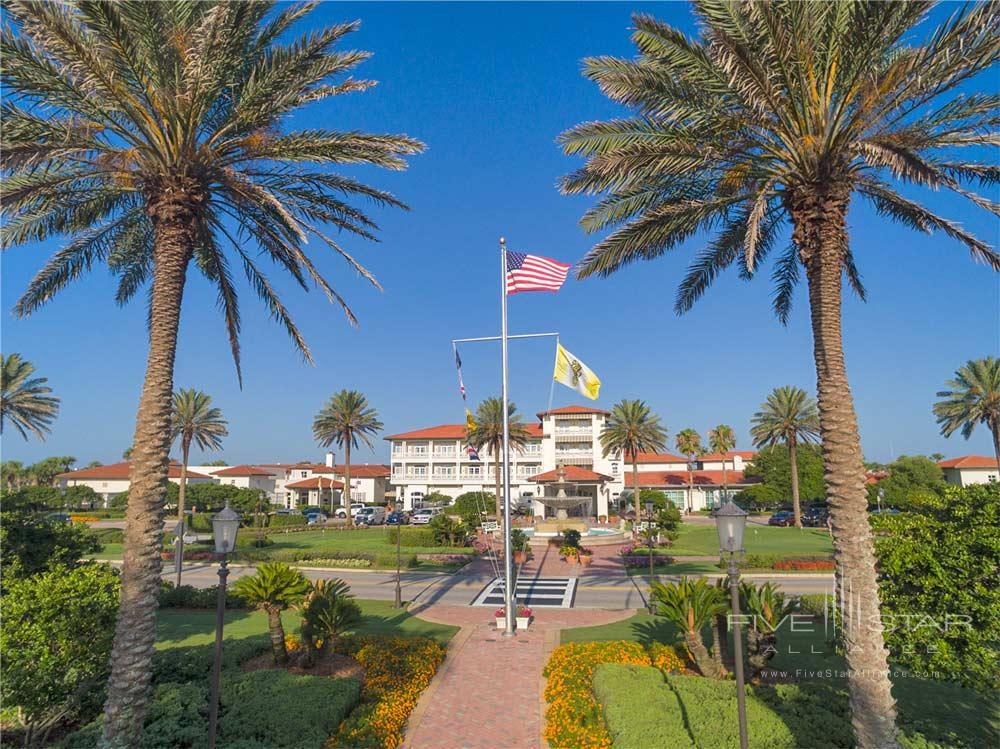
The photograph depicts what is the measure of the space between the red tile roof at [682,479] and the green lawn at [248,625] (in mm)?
64811

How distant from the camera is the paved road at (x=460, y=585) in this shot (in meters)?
21.7

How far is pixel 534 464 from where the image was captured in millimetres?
73750

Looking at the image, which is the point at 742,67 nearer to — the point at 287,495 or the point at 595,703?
the point at 595,703

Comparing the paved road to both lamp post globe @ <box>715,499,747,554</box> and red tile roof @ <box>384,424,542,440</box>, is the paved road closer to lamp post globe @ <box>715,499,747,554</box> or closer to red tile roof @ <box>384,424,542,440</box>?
lamp post globe @ <box>715,499,747,554</box>

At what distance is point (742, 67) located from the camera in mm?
8703

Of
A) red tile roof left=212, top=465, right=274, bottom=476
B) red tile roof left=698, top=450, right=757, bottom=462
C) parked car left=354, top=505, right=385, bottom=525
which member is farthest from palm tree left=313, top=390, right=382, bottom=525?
red tile roof left=698, top=450, right=757, bottom=462

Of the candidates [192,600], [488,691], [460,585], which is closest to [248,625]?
[192,600]

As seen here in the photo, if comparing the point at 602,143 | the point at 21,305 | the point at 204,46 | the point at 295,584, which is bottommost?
the point at 295,584

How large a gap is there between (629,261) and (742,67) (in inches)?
175

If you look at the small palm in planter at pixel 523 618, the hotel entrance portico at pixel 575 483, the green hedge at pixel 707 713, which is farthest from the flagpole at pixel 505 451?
the hotel entrance portico at pixel 575 483

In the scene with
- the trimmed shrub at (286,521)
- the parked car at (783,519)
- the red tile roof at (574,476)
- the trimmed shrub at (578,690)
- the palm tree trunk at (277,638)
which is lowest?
the parked car at (783,519)

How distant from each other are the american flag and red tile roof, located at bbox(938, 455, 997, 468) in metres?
76.2

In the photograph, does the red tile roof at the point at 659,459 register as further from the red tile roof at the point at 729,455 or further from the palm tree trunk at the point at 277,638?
the palm tree trunk at the point at 277,638

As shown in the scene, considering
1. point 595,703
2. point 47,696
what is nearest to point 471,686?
point 595,703
